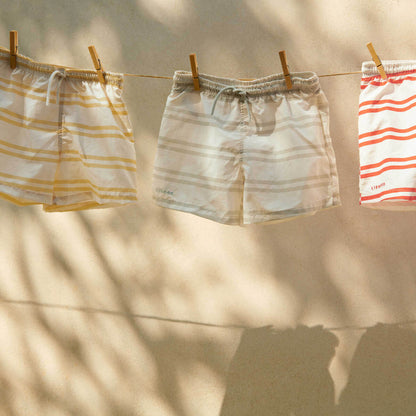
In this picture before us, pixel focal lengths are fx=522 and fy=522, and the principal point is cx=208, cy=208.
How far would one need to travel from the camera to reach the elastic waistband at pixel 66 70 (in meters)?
1.85

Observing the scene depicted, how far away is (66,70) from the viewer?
192cm

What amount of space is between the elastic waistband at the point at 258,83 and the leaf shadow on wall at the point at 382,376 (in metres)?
1.21

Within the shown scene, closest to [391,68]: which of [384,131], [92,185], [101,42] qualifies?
[384,131]

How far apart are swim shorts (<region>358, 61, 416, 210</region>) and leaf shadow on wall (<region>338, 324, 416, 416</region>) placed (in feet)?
2.67

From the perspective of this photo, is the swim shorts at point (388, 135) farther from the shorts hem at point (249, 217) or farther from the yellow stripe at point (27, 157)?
the yellow stripe at point (27, 157)

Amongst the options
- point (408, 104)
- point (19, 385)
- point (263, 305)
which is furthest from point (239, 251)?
point (19, 385)

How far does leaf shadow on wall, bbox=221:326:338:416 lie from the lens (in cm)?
245

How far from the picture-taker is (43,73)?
6.22 ft

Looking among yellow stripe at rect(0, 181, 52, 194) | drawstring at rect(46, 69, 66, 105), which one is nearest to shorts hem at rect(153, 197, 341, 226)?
yellow stripe at rect(0, 181, 52, 194)

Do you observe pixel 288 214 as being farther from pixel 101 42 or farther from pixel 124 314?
pixel 101 42

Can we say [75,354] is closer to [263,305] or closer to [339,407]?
[263,305]

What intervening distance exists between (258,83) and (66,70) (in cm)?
71

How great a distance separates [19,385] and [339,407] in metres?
1.60

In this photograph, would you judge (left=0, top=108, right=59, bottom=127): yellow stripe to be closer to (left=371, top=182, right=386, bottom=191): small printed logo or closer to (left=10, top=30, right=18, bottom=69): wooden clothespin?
(left=10, top=30, right=18, bottom=69): wooden clothespin
